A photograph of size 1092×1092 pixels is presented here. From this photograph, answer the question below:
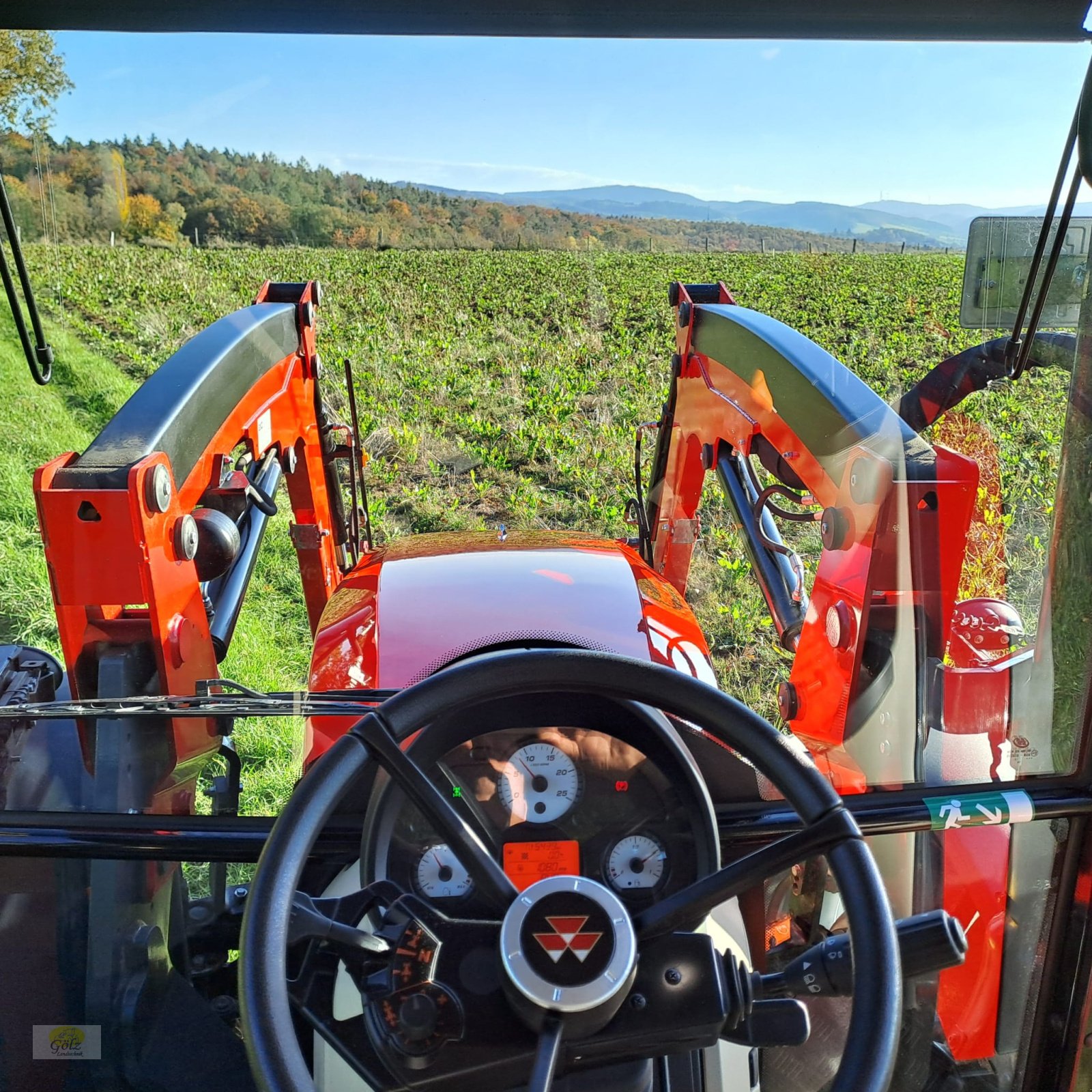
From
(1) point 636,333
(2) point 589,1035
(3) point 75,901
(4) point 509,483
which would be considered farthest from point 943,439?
(3) point 75,901

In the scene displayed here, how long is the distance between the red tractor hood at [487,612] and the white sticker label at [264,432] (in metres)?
0.52

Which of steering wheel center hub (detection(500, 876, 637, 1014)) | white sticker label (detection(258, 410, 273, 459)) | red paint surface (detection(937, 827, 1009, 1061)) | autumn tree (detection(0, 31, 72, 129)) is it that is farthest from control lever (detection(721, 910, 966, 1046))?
white sticker label (detection(258, 410, 273, 459))

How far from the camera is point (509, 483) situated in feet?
7.61

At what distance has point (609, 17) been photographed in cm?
134

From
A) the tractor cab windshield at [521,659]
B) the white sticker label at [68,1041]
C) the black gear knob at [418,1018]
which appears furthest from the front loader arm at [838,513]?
the white sticker label at [68,1041]

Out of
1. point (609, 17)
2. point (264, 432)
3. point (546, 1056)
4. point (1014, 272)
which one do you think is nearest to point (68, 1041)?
point (546, 1056)

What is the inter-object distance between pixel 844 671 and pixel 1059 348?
0.67m

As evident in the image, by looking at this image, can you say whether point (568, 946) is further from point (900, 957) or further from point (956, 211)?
point (956, 211)

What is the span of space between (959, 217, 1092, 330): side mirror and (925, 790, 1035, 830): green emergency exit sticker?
68 cm

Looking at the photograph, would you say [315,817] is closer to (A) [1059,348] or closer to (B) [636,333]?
(A) [1059,348]

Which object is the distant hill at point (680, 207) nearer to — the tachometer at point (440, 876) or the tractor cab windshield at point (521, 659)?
the tractor cab windshield at point (521, 659)

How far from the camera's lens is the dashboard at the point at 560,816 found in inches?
51.6

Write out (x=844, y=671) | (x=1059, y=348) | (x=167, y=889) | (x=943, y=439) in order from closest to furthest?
(x=1059, y=348) → (x=167, y=889) → (x=943, y=439) → (x=844, y=671)

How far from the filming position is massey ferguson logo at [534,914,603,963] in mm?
1059
